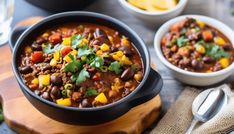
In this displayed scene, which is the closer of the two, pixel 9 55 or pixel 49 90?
pixel 49 90

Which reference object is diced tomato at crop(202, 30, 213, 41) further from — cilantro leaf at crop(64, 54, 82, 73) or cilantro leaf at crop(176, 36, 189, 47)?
cilantro leaf at crop(64, 54, 82, 73)

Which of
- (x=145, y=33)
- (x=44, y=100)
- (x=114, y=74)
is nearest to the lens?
(x=44, y=100)

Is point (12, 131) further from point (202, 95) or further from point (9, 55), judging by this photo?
point (202, 95)

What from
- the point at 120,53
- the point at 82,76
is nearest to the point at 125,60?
the point at 120,53

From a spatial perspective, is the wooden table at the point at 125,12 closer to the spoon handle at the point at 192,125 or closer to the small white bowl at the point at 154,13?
the small white bowl at the point at 154,13

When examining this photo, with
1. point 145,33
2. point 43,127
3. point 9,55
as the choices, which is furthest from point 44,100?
point 145,33

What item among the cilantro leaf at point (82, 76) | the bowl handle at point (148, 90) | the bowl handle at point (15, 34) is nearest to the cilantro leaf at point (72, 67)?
the cilantro leaf at point (82, 76)
